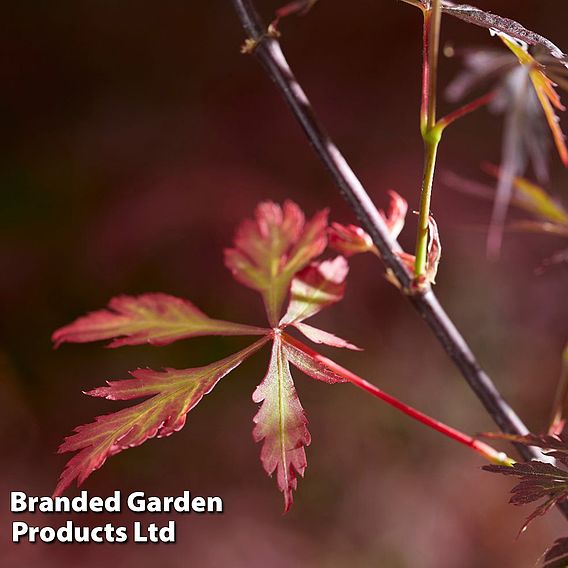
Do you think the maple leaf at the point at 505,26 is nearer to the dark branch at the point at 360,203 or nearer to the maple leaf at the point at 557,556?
the dark branch at the point at 360,203

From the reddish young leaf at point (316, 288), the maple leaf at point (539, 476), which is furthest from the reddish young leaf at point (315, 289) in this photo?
the maple leaf at point (539, 476)

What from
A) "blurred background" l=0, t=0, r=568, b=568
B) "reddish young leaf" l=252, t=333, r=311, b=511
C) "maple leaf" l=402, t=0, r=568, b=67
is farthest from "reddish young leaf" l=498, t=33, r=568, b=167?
"blurred background" l=0, t=0, r=568, b=568

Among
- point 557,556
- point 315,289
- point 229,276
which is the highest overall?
point 229,276

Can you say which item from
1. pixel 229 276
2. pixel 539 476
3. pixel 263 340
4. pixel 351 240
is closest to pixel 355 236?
pixel 351 240

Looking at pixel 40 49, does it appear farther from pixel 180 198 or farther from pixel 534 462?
pixel 534 462

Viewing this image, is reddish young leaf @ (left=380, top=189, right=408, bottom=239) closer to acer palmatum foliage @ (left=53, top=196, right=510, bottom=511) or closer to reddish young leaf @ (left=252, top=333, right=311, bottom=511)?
acer palmatum foliage @ (left=53, top=196, right=510, bottom=511)

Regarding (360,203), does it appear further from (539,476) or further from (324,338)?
(539,476)

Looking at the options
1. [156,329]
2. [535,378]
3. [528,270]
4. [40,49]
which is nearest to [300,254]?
[156,329]
